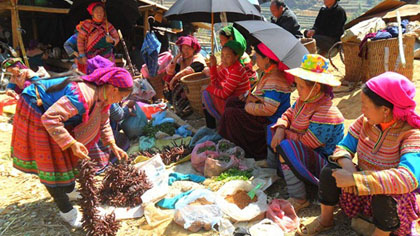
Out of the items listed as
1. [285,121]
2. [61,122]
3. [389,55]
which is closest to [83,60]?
[61,122]

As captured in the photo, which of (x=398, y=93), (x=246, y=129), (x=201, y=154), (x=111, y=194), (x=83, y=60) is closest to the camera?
(x=398, y=93)

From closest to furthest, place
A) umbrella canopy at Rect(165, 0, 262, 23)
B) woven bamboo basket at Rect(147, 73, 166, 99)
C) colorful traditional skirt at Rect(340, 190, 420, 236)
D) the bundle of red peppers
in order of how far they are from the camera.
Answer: colorful traditional skirt at Rect(340, 190, 420, 236) < the bundle of red peppers < umbrella canopy at Rect(165, 0, 262, 23) < woven bamboo basket at Rect(147, 73, 166, 99)

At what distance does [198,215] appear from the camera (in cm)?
271

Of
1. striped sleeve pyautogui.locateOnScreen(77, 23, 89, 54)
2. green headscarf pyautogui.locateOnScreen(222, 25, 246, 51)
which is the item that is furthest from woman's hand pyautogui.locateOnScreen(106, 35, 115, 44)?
green headscarf pyautogui.locateOnScreen(222, 25, 246, 51)

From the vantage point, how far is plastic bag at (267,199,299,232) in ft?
8.50

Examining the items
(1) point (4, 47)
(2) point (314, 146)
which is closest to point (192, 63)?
(2) point (314, 146)

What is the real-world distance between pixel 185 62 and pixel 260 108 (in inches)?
91.9

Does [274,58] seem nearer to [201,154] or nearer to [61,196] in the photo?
[201,154]

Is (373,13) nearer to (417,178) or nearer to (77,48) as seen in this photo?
(77,48)

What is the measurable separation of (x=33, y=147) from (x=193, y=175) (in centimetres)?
154

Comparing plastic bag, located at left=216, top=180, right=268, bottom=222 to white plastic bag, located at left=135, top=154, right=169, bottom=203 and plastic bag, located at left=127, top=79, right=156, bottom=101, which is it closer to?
white plastic bag, located at left=135, top=154, right=169, bottom=203

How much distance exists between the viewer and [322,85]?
2.70 meters

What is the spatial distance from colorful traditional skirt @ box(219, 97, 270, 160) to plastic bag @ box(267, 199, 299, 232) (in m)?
1.08

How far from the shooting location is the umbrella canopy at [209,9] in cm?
430
